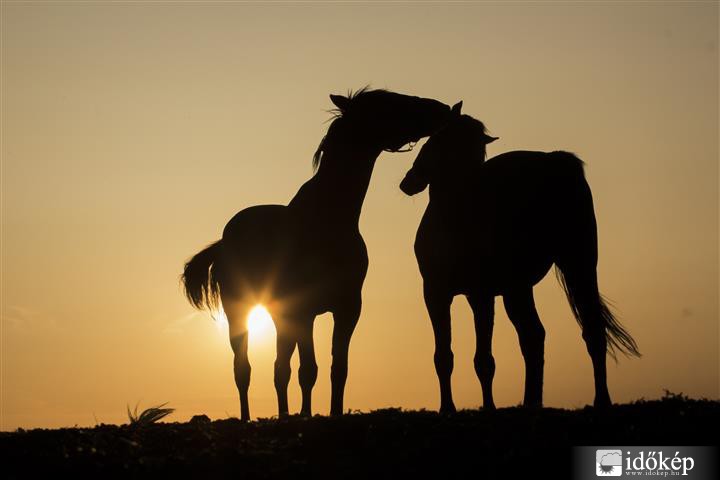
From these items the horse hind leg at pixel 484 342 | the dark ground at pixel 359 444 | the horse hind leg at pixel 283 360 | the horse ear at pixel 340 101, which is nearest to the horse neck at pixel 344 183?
the horse ear at pixel 340 101

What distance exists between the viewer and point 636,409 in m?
14.6

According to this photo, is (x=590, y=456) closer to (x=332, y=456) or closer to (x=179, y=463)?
(x=332, y=456)

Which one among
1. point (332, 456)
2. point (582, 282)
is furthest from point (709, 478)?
point (582, 282)

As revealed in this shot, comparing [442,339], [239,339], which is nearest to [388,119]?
[442,339]

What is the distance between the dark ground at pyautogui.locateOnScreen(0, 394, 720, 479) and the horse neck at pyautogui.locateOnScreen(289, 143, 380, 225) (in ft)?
12.6

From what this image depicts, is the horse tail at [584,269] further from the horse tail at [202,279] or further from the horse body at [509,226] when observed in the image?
the horse tail at [202,279]

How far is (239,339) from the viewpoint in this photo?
19.7 metres

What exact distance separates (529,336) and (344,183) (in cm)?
360

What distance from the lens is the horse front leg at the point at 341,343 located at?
1655cm

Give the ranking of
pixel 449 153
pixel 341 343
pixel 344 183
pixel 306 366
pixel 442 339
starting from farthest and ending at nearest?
pixel 449 153 → pixel 306 366 → pixel 344 183 → pixel 341 343 → pixel 442 339

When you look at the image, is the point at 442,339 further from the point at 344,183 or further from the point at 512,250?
the point at 344,183

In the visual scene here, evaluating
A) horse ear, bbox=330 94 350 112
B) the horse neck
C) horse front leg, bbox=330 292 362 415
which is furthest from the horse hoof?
horse ear, bbox=330 94 350 112

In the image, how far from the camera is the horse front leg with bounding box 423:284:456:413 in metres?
16.3

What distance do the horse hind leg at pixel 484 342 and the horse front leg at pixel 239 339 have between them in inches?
176
